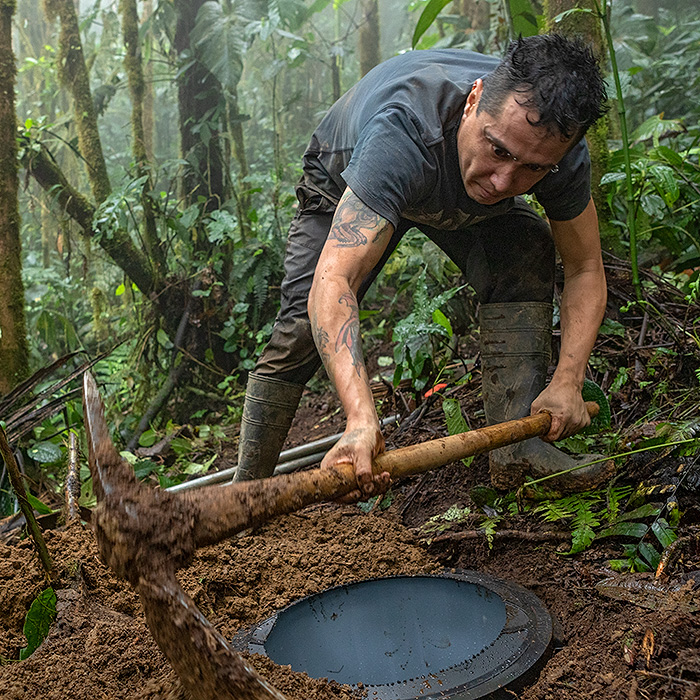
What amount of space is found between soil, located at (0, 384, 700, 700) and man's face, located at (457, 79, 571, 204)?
4.03ft

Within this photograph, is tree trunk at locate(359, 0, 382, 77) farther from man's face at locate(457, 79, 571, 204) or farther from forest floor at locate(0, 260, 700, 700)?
man's face at locate(457, 79, 571, 204)

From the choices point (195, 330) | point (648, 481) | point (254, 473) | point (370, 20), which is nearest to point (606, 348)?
point (648, 481)

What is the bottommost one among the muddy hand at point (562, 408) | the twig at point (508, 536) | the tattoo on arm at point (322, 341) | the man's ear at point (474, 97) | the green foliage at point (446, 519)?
the green foliage at point (446, 519)

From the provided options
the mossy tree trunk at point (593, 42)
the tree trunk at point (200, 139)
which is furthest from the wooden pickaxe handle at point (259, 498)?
the tree trunk at point (200, 139)

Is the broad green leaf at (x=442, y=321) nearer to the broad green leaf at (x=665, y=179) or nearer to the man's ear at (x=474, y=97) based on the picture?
the broad green leaf at (x=665, y=179)

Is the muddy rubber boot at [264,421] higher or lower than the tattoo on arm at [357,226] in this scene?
lower

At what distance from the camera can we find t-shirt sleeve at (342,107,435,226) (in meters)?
2.00

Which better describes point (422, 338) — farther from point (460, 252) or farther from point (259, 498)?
point (259, 498)

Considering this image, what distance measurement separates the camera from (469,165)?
7.26 feet

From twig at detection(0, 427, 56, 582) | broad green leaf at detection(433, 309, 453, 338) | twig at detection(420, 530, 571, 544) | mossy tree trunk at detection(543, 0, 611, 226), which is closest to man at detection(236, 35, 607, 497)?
twig at detection(420, 530, 571, 544)

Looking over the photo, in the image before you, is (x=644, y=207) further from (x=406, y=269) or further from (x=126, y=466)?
(x=126, y=466)

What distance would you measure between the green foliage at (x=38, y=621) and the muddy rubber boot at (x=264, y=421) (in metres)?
1.00

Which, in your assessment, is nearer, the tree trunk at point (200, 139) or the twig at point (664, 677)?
the twig at point (664, 677)

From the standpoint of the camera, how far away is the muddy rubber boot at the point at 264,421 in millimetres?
2762
